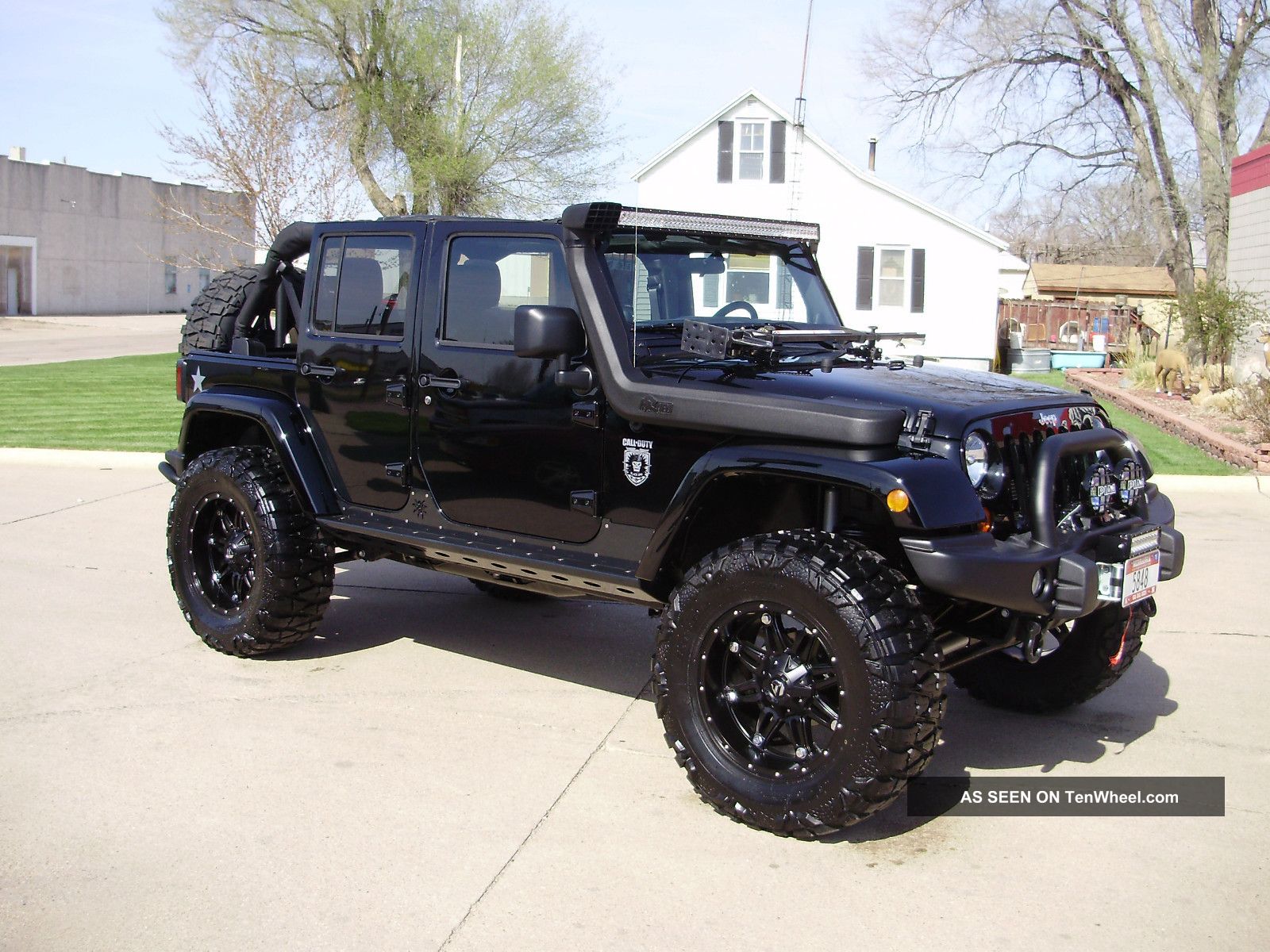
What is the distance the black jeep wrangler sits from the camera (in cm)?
385

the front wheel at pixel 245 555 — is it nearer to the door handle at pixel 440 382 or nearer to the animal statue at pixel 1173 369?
the door handle at pixel 440 382

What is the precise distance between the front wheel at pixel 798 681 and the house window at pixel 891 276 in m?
26.7

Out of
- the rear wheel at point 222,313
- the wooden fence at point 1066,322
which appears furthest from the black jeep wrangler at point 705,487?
the wooden fence at point 1066,322

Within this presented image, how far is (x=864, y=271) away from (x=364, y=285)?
2559 centimetres

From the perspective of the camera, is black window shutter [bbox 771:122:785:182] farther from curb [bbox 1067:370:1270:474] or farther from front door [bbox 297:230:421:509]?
front door [bbox 297:230:421:509]

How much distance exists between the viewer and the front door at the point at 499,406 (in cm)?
471

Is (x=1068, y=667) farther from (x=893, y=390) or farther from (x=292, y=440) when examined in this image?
(x=292, y=440)

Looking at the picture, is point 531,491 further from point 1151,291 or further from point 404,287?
point 1151,291

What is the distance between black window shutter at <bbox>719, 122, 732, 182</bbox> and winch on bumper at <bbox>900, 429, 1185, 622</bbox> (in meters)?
27.0

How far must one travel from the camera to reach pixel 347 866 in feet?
12.6

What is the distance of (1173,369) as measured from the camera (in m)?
18.4

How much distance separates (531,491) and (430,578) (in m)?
3.03

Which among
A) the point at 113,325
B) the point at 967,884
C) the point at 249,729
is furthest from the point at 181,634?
the point at 113,325

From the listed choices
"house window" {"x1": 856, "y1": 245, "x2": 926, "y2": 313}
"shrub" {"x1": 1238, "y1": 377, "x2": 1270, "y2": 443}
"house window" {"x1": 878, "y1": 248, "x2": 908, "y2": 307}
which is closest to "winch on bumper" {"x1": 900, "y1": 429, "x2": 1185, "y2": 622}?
"shrub" {"x1": 1238, "y1": 377, "x2": 1270, "y2": 443}
